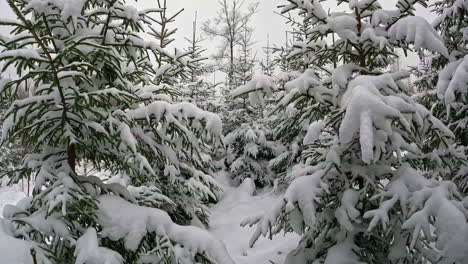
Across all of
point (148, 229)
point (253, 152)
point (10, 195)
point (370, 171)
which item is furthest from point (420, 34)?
point (10, 195)

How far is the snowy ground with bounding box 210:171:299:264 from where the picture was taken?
6625 millimetres

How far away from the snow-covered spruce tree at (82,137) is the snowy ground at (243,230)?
1542 millimetres

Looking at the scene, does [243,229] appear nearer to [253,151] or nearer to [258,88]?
[253,151]

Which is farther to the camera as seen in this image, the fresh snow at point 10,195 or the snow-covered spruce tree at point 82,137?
the fresh snow at point 10,195

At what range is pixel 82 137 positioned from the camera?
2986 millimetres

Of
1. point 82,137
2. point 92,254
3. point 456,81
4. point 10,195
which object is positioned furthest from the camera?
point 10,195

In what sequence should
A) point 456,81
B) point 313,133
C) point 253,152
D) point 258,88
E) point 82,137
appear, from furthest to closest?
1. point 253,152
2. point 456,81
3. point 313,133
4. point 258,88
5. point 82,137

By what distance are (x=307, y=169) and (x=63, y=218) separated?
199 cm

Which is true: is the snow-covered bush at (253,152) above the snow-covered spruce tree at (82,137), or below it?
below

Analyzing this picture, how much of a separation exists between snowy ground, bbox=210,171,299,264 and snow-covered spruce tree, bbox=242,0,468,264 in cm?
93

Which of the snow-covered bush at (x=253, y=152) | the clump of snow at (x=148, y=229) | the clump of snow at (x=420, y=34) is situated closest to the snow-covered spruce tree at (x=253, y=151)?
the snow-covered bush at (x=253, y=152)

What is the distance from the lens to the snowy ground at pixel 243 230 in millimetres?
6625

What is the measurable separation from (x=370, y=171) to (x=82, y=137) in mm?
2550

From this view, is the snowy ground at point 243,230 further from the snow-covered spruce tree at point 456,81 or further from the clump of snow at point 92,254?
the snow-covered spruce tree at point 456,81
